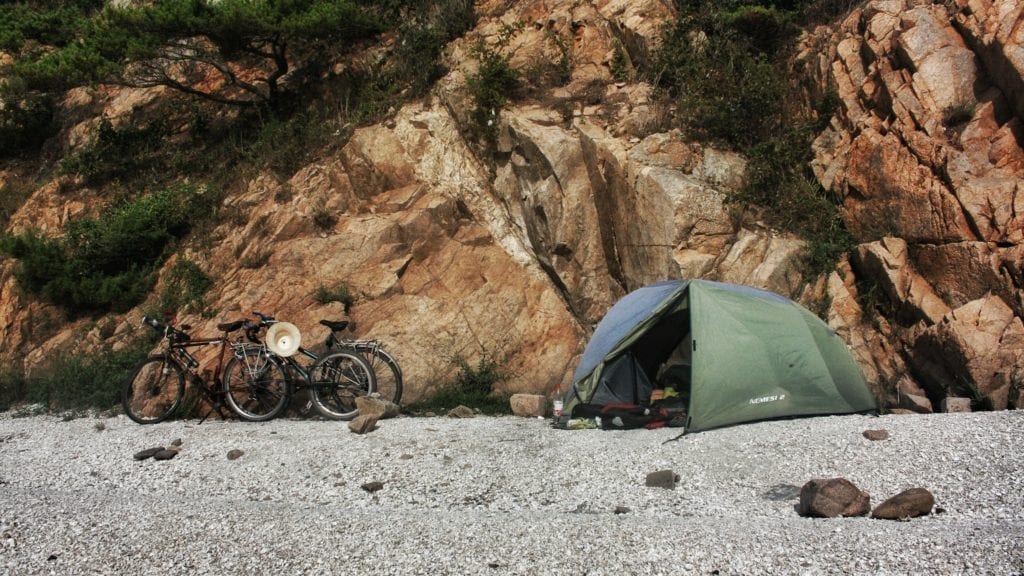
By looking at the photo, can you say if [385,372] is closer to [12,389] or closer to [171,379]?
[171,379]

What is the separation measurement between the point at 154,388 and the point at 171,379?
8.4 inches

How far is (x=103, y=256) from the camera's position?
11.6 metres

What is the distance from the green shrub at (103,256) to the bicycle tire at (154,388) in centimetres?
320

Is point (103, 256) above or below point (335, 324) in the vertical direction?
above

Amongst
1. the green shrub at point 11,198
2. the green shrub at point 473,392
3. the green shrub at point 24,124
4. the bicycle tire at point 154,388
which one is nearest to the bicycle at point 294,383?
the bicycle tire at point 154,388

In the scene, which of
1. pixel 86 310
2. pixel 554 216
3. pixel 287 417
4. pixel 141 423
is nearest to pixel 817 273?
pixel 554 216

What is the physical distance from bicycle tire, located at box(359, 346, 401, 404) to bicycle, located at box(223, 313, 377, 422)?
251 millimetres

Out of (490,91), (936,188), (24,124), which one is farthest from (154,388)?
(24,124)

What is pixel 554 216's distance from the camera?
36.1 ft

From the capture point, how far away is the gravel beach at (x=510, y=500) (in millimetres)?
3779

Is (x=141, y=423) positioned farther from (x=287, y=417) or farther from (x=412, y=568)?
(x=412, y=568)

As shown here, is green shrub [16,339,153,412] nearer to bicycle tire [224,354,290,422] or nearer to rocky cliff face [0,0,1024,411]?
rocky cliff face [0,0,1024,411]

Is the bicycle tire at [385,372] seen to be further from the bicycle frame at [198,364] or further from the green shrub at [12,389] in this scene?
the green shrub at [12,389]

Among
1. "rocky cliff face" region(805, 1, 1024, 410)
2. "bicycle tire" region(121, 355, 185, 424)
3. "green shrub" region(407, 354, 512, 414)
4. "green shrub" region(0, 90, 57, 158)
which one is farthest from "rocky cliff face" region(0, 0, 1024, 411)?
"green shrub" region(0, 90, 57, 158)
